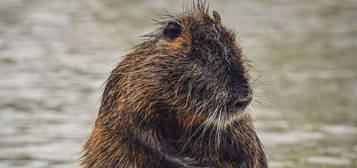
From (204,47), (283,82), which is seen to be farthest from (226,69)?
(283,82)

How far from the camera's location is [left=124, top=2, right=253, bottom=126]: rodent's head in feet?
13.9

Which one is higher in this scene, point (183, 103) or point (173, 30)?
point (173, 30)

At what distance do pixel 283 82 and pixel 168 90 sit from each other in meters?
4.93

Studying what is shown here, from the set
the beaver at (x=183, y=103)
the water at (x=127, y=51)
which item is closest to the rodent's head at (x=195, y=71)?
the beaver at (x=183, y=103)

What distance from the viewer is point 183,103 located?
4270 millimetres

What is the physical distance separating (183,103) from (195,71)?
0.53ft

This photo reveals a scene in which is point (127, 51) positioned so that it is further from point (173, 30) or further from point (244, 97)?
point (244, 97)

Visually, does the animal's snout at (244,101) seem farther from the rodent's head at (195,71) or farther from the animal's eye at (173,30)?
the animal's eye at (173,30)

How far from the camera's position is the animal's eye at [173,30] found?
4.44 m

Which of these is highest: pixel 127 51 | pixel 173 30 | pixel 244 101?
pixel 127 51

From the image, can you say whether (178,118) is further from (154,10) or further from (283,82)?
(154,10)

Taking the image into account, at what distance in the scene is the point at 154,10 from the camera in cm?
1301

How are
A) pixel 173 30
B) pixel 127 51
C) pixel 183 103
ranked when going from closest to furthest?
pixel 183 103 → pixel 173 30 → pixel 127 51

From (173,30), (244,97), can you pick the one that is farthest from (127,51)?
(244,97)
